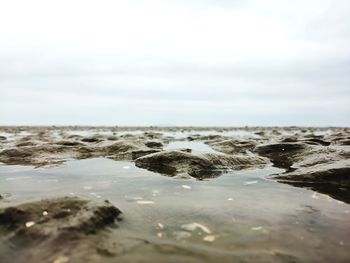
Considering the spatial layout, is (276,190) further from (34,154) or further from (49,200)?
(34,154)

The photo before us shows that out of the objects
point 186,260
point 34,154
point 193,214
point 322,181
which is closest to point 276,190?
point 322,181

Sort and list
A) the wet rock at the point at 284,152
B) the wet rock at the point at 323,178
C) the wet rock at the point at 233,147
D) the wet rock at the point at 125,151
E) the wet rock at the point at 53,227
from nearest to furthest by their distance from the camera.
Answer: the wet rock at the point at 53,227
the wet rock at the point at 323,178
the wet rock at the point at 284,152
the wet rock at the point at 125,151
the wet rock at the point at 233,147

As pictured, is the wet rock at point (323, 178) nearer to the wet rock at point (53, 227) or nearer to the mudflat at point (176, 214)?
the mudflat at point (176, 214)

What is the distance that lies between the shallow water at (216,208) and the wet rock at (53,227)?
10.8 inches

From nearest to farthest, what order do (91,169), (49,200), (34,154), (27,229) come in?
(27,229) → (49,200) → (91,169) → (34,154)

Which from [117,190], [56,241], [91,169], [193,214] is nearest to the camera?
[56,241]

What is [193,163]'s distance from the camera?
29.1 feet

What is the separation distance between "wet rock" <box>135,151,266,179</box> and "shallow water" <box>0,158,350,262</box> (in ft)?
2.28

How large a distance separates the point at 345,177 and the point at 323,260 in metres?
4.38

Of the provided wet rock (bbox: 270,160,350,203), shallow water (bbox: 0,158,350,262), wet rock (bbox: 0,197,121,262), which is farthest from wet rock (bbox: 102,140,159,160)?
wet rock (bbox: 0,197,121,262)

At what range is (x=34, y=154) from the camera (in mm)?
11305

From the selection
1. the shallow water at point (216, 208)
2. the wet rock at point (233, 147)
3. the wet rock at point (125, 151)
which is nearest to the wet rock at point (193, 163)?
the shallow water at point (216, 208)

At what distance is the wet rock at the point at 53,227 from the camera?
305 cm

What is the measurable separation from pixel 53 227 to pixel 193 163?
570cm
